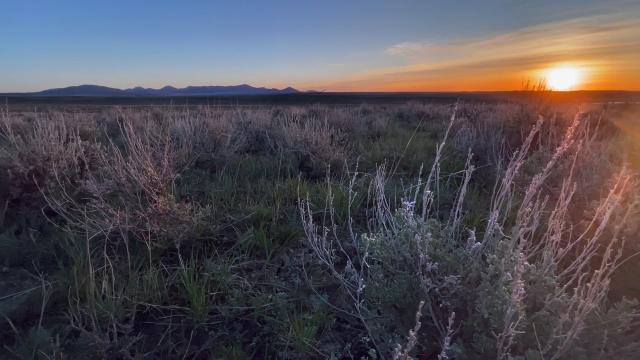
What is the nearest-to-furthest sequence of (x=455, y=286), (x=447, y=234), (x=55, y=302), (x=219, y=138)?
(x=455, y=286) < (x=447, y=234) < (x=55, y=302) < (x=219, y=138)

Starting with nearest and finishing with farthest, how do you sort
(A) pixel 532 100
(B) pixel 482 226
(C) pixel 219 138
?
(B) pixel 482 226, (C) pixel 219 138, (A) pixel 532 100

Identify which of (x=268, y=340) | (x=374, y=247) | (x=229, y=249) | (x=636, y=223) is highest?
(x=374, y=247)

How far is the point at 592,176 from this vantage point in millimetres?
4137

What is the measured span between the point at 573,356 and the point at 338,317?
131 cm

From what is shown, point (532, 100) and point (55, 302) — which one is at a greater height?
point (532, 100)

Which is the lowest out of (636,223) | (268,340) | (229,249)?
(268,340)

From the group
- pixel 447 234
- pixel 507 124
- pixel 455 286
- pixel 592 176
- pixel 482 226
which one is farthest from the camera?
pixel 507 124

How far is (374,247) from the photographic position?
213cm

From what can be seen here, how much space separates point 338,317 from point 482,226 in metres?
1.60

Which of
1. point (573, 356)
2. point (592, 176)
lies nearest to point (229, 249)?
point (573, 356)

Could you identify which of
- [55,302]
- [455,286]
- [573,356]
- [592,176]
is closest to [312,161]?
[592,176]

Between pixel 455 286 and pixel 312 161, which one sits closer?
pixel 455 286

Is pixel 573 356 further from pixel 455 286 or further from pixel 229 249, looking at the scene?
pixel 229 249

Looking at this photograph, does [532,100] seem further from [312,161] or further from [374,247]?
[374,247]
